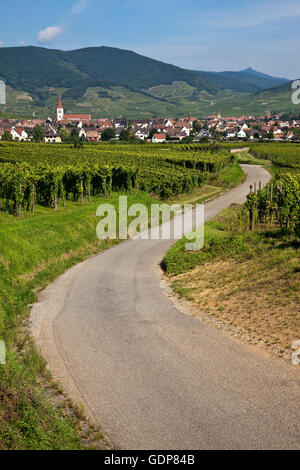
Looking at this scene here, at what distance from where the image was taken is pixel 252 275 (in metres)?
18.9

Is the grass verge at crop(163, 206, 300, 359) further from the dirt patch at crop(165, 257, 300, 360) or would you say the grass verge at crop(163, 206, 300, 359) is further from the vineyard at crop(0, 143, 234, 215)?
the vineyard at crop(0, 143, 234, 215)

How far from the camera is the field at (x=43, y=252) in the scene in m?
9.69

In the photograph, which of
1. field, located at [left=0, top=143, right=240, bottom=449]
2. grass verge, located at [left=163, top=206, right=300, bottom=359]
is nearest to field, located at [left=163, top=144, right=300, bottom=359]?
grass verge, located at [left=163, top=206, right=300, bottom=359]

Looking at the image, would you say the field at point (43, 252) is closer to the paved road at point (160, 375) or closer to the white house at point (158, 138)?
the paved road at point (160, 375)

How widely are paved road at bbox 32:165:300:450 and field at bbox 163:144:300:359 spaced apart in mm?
903

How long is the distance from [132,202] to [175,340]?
25.9m

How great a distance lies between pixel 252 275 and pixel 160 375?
8.14m

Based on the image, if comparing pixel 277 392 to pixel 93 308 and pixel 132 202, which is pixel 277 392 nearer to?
pixel 93 308

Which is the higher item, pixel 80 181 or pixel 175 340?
pixel 80 181

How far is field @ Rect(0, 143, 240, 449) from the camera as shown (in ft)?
31.8

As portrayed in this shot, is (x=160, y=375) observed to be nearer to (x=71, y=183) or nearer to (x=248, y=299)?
(x=248, y=299)

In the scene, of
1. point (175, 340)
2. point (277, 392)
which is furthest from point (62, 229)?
point (277, 392)
